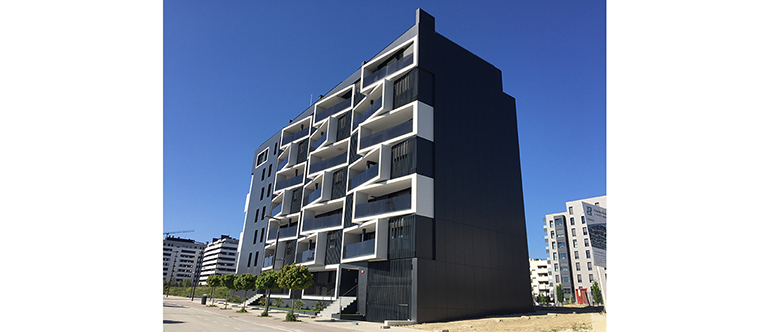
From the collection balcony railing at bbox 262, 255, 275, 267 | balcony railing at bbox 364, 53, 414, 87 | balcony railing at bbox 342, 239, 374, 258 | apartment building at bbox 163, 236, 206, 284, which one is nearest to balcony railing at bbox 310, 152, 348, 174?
balcony railing at bbox 364, 53, 414, 87

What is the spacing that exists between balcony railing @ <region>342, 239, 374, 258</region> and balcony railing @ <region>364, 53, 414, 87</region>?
13530 mm

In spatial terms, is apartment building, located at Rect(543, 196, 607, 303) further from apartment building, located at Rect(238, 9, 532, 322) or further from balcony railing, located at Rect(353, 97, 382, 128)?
balcony railing, located at Rect(353, 97, 382, 128)

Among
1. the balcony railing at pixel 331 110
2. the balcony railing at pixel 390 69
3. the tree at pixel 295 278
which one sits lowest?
the tree at pixel 295 278

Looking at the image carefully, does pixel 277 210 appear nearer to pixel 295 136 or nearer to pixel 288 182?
pixel 288 182

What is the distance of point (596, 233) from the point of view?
1427 centimetres

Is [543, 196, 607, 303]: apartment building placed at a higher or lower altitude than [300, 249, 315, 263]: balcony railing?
higher

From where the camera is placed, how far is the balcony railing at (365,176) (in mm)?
29869

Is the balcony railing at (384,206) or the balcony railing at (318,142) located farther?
the balcony railing at (318,142)

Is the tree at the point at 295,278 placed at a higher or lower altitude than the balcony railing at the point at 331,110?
lower

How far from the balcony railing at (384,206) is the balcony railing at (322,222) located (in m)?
4.52

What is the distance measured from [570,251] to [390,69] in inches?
3222

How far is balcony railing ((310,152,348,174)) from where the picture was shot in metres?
37.1

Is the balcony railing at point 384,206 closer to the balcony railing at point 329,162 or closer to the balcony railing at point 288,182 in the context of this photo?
the balcony railing at point 329,162

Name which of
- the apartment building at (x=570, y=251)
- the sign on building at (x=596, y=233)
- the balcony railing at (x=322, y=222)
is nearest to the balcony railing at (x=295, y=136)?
the balcony railing at (x=322, y=222)
